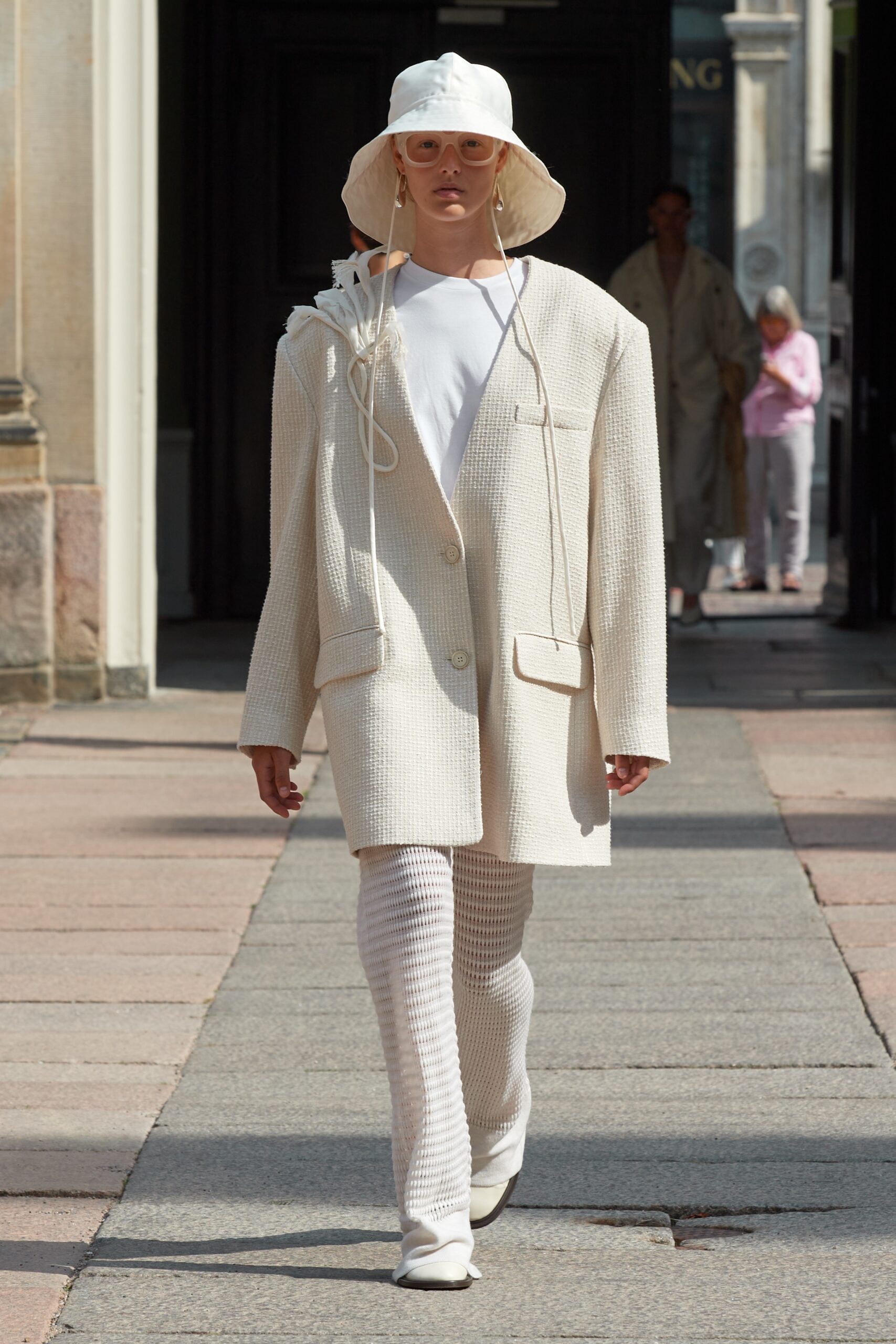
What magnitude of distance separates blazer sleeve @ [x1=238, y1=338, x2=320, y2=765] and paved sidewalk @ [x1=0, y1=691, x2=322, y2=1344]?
0.84 m

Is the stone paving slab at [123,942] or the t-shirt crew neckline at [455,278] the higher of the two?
the t-shirt crew neckline at [455,278]

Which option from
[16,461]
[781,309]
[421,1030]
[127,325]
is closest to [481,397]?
[421,1030]

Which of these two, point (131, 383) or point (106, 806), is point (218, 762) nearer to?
point (106, 806)

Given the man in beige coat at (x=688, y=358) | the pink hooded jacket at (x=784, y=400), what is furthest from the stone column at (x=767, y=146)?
the man in beige coat at (x=688, y=358)

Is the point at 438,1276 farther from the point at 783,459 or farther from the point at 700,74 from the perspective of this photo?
the point at 700,74

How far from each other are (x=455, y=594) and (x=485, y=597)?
0.16 feet

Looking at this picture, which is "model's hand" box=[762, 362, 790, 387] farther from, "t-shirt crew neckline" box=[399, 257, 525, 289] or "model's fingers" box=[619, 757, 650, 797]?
"model's fingers" box=[619, 757, 650, 797]

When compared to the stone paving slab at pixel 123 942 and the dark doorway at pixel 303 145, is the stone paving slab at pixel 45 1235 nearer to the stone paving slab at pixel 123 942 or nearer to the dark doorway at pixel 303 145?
the stone paving slab at pixel 123 942

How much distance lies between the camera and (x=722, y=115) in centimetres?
2450

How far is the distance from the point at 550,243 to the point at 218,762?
15.6 ft

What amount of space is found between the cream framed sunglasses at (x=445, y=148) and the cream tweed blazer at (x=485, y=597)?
18 cm

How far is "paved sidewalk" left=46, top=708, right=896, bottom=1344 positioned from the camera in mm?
3090

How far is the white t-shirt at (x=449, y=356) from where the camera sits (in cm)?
326

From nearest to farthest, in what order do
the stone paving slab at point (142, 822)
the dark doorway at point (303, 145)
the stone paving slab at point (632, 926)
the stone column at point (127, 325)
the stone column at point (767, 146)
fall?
the stone paving slab at point (632, 926) < the stone paving slab at point (142, 822) < the stone column at point (127, 325) < the dark doorway at point (303, 145) < the stone column at point (767, 146)
